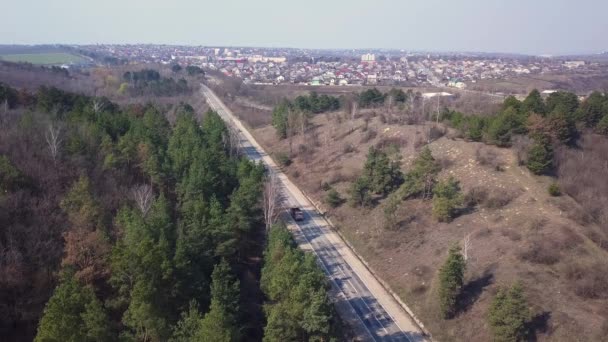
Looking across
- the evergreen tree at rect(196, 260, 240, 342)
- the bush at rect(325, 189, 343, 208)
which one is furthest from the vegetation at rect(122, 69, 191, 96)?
the evergreen tree at rect(196, 260, 240, 342)

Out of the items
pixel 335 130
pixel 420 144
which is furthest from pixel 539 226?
pixel 335 130

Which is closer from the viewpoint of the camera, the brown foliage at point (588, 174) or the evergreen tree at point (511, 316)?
the evergreen tree at point (511, 316)

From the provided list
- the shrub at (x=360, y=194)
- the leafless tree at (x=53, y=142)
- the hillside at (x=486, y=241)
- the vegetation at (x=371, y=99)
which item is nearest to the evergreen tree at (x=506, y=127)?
the hillside at (x=486, y=241)

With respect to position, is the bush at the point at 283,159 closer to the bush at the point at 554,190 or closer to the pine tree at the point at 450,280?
the bush at the point at 554,190

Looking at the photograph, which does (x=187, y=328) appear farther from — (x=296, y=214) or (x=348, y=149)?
(x=348, y=149)

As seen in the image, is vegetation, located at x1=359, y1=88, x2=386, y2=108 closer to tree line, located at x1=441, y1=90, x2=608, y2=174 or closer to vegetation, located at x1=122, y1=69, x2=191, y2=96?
tree line, located at x1=441, y1=90, x2=608, y2=174
